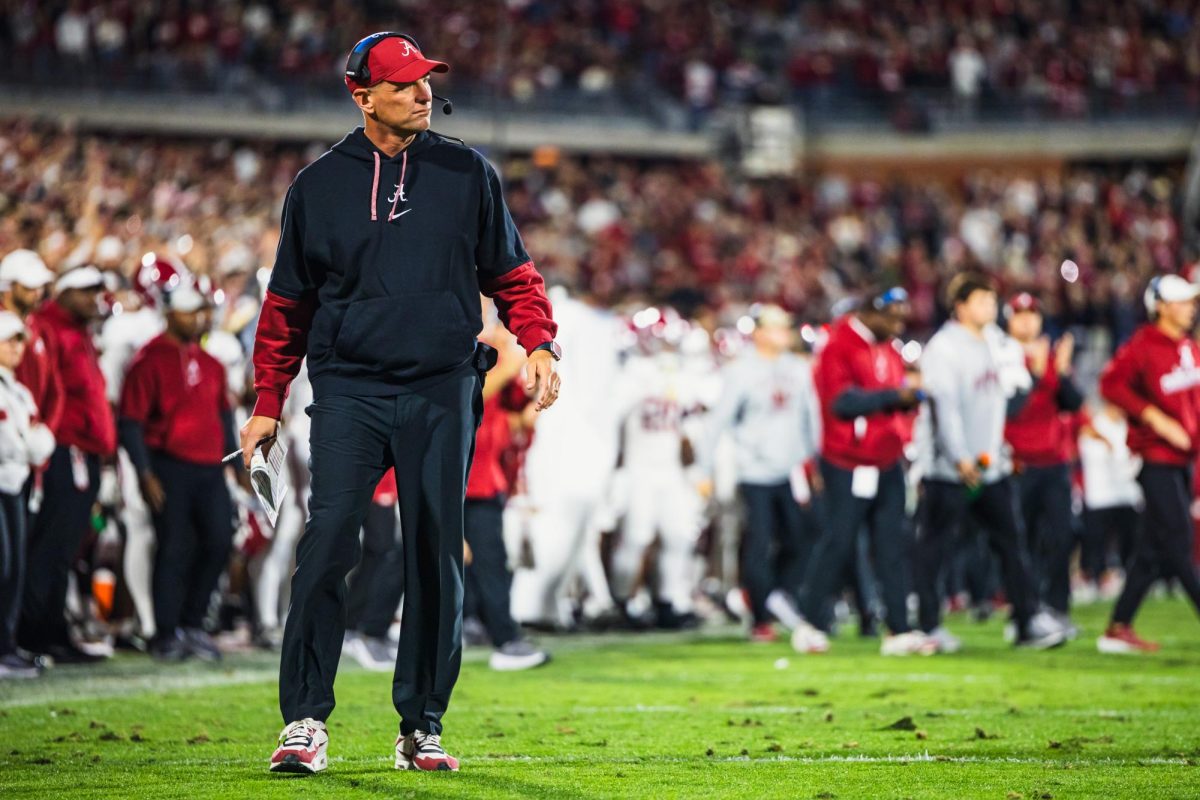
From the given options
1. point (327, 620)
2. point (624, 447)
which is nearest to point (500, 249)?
point (327, 620)

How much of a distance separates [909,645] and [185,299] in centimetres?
466

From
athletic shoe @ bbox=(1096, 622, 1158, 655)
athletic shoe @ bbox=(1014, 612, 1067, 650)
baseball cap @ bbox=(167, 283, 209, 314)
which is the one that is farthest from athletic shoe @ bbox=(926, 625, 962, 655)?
baseball cap @ bbox=(167, 283, 209, 314)

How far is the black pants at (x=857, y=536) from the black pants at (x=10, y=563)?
4.77m

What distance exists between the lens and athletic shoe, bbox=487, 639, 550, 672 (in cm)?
1045

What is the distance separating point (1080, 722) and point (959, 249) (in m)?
24.6

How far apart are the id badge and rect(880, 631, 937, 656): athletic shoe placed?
0.85 meters

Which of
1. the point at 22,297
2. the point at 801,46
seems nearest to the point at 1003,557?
the point at 22,297

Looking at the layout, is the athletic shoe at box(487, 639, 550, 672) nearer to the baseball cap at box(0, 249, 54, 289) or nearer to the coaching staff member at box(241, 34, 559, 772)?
the baseball cap at box(0, 249, 54, 289)

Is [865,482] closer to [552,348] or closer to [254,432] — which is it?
[552,348]

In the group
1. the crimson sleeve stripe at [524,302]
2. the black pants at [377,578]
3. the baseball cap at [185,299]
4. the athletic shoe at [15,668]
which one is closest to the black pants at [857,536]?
the black pants at [377,578]

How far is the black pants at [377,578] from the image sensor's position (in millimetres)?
10625

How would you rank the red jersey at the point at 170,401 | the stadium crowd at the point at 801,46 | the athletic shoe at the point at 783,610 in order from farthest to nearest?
1. the stadium crowd at the point at 801,46
2. the athletic shoe at the point at 783,610
3. the red jersey at the point at 170,401

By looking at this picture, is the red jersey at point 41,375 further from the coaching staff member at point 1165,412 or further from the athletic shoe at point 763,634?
the coaching staff member at point 1165,412

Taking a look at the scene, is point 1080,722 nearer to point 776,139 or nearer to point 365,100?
point 365,100
